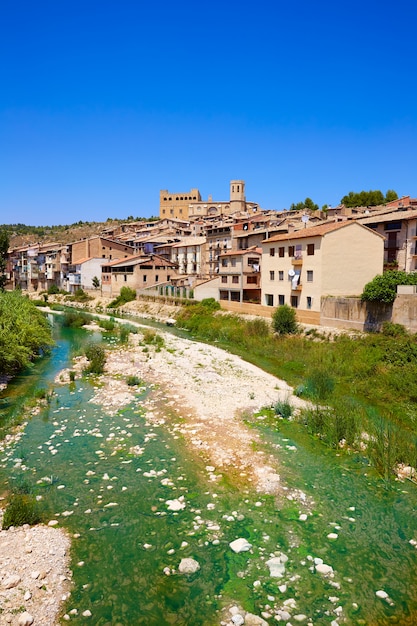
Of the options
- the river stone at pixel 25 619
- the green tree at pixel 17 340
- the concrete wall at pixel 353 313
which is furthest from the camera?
the concrete wall at pixel 353 313

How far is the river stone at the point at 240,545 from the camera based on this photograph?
348 inches

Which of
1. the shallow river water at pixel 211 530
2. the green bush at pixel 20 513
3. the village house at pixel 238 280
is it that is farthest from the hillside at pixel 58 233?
the green bush at pixel 20 513

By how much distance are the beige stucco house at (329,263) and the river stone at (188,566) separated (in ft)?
82.0

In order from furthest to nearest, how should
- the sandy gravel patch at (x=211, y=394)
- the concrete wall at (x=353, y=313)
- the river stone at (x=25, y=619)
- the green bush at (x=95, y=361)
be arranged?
the concrete wall at (x=353, y=313) < the green bush at (x=95, y=361) < the sandy gravel patch at (x=211, y=394) < the river stone at (x=25, y=619)

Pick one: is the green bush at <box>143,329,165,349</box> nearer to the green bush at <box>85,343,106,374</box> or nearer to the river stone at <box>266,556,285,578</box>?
the green bush at <box>85,343,106,374</box>

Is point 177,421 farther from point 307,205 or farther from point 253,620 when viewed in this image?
point 307,205

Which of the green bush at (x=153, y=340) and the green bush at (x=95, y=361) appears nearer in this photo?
the green bush at (x=95, y=361)

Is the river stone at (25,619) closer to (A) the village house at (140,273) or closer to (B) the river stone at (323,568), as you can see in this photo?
(B) the river stone at (323,568)

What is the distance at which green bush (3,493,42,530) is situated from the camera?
943cm

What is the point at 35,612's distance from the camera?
712 centimetres

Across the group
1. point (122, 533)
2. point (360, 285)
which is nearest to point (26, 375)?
point (122, 533)

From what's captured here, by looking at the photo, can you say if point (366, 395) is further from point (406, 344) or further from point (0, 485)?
point (0, 485)

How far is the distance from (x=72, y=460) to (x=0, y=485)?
2.07m

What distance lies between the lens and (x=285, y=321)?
31609 millimetres
